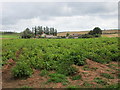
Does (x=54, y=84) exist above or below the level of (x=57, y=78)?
below

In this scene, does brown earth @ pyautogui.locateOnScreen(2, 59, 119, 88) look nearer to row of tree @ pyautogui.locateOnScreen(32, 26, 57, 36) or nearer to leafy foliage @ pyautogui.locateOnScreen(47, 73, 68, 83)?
leafy foliage @ pyautogui.locateOnScreen(47, 73, 68, 83)

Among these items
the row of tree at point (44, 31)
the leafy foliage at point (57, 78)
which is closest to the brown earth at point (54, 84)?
the leafy foliage at point (57, 78)

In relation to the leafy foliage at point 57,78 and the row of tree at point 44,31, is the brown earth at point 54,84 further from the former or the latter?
the row of tree at point 44,31

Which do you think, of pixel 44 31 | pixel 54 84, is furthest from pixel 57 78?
pixel 44 31

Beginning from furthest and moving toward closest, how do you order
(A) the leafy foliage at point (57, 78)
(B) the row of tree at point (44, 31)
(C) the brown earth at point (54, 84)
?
(B) the row of tree at point (44, 31)
(A) the leafy foliage at point (57, 78)
(C) the brown earth at point (54, 84)

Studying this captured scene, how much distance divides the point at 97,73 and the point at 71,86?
2287 millimetres

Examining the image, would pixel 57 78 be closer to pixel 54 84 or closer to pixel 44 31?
pixel 54 84

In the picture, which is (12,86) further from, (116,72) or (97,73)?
(116,72)

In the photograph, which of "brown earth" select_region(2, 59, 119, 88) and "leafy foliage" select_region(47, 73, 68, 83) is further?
"leafy foliage" select_region(47, 73, 68, 83)

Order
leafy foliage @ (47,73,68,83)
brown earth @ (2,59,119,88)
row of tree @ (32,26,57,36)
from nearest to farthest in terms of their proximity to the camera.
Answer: brown earth @ (2,59,119,88), leafy foliage @ (47,73,68,83), row of tree @ (32,26,57,36)

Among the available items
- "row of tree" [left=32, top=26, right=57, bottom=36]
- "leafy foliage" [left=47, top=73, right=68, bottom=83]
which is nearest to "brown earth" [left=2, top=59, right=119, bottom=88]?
"leafy foliage" [left=47, top=73, right=68, bottom=83]

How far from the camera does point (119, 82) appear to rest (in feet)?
21.6

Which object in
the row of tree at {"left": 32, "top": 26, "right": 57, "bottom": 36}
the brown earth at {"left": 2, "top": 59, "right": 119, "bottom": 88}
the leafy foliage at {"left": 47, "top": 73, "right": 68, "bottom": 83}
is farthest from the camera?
the row of tree at {"left": 32, "top": 26, "right": 57, "bottom": 36}

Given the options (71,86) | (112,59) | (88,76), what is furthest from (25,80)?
(112,59)
